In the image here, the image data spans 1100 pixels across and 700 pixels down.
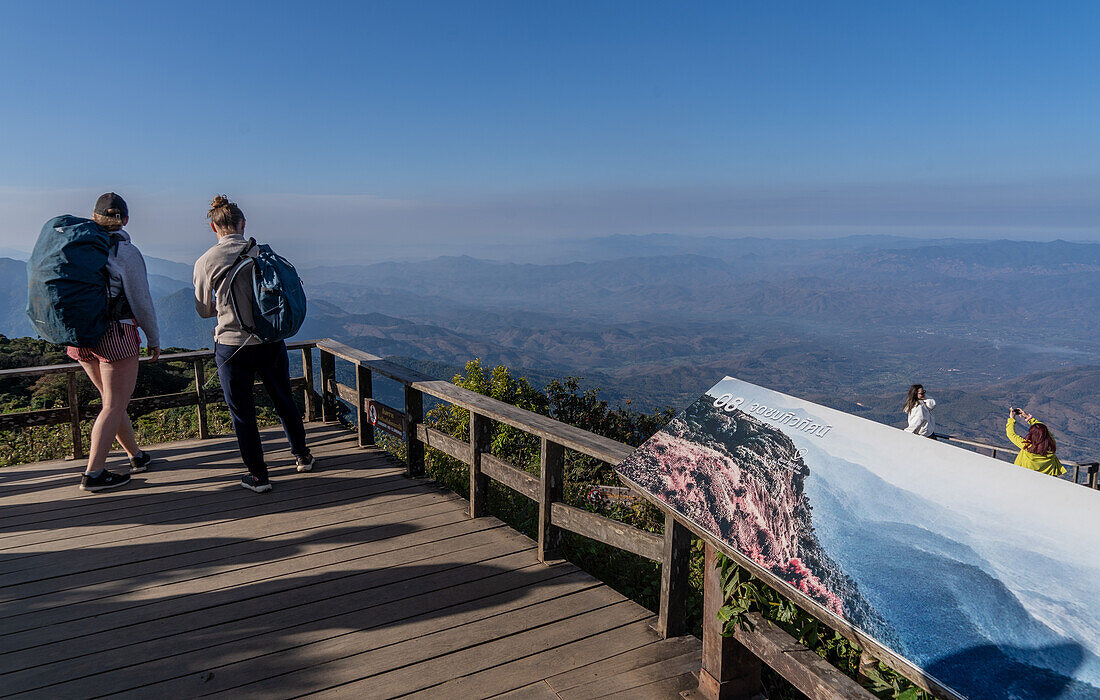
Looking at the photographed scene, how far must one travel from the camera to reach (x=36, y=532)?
146 inches

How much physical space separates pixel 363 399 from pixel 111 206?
216 centimetres

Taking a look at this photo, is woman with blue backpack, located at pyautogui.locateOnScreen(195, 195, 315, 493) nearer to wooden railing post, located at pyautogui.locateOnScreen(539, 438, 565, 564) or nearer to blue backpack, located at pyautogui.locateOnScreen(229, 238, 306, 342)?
blue backpack, located at pyautogui.locateOnScreen(229, 238, 306, 342)

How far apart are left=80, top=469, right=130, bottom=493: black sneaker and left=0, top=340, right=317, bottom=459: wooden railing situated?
0.82 meters

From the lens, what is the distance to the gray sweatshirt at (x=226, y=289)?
148 inches

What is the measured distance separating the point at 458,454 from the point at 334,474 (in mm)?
1188

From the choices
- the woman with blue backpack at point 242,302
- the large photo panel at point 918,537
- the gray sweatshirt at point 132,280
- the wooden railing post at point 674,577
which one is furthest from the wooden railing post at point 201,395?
the large photo panel at point 918,537

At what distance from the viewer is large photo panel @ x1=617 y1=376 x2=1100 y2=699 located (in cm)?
116

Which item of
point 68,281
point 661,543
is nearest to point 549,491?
point 661,543

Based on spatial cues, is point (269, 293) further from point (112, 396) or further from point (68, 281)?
point (112, 396)

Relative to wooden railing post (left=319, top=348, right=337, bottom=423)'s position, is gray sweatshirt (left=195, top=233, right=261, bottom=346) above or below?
above

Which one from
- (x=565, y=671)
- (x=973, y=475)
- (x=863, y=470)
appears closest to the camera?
(x=973, y=475)

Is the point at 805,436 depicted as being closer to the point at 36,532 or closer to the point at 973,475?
the point at 973,475

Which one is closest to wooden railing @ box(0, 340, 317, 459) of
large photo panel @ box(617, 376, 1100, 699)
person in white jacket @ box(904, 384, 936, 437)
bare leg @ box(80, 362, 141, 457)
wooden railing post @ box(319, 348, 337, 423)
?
wooden railing post @ box(319, 348, 337, 423)

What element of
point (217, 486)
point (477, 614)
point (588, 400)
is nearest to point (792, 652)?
point (477, 614)
